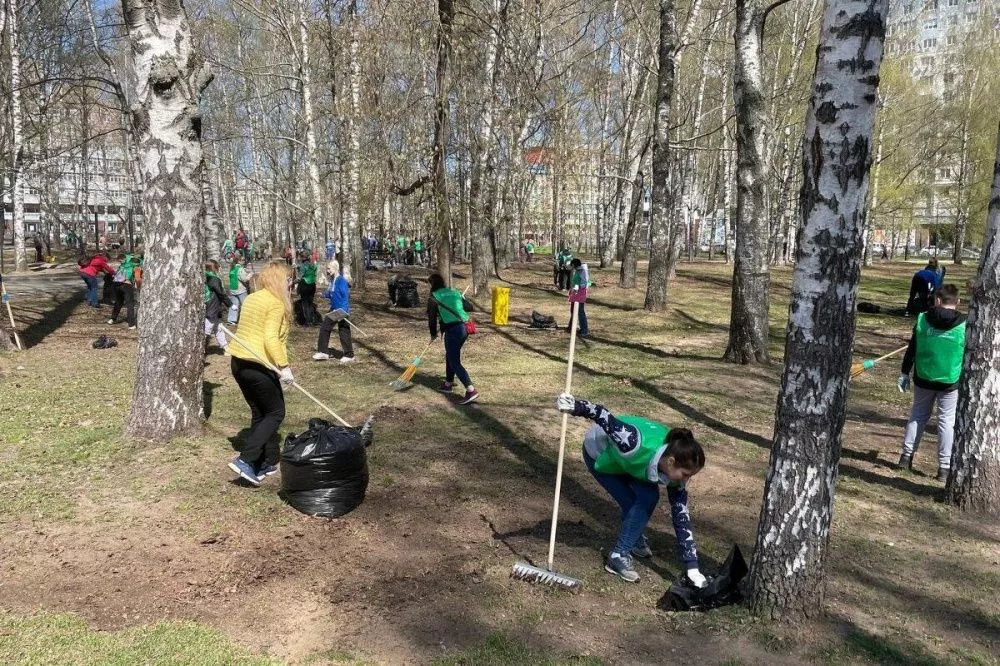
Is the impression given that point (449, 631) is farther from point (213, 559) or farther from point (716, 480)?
point (716, 480)

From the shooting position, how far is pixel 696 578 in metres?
3.98

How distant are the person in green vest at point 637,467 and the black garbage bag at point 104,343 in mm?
10028

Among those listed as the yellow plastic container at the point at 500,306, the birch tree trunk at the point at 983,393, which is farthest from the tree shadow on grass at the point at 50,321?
the birch tree trunk at the point at 983,393

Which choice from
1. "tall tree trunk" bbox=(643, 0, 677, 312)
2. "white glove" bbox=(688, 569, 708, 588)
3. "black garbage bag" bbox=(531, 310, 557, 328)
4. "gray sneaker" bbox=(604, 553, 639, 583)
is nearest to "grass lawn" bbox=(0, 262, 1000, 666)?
"gray sneaker" bbox=(604, 553, 639, 583)

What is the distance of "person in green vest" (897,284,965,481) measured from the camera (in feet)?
19.6

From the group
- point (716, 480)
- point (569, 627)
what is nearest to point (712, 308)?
point (716, 480)

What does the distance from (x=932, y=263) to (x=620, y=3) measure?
13961 millimetres

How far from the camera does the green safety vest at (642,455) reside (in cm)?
397

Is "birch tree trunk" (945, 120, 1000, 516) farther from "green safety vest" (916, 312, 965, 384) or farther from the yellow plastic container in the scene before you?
the yellow plastic container

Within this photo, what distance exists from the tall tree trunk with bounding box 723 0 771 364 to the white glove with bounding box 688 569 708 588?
7058 mm

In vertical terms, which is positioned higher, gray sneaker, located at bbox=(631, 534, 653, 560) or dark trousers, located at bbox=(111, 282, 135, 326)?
dark trousers, located at bbox=(111, 282, 135, 326)

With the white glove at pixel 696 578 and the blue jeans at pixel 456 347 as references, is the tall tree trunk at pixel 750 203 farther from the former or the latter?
the white glove at pixel 696 578

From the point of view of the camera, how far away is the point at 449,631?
3602mm

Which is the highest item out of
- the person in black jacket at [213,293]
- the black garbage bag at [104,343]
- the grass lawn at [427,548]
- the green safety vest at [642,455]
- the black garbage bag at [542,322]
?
the person in black jacket at [213,293]
